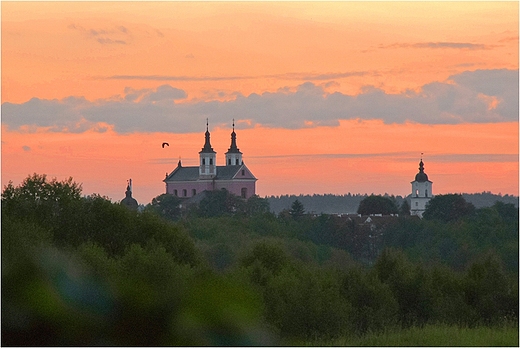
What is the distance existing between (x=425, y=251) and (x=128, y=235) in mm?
43735

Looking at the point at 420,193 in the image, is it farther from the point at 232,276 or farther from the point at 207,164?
the point at 232,276

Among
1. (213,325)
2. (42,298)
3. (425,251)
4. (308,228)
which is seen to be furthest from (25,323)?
(308,228)

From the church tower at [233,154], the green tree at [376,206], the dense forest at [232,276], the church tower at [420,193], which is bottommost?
the dense forest at [232,276]

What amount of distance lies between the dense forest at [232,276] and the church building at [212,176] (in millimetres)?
48310

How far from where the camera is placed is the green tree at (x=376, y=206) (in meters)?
110

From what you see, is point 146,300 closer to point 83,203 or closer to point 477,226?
point 83,203

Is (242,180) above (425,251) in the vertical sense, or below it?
above

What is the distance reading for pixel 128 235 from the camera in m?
32.8

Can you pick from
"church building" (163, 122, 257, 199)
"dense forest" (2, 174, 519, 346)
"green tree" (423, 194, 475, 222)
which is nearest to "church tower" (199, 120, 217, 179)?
"church building" (163, 122, 257, 199)

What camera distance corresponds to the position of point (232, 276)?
5.63ft

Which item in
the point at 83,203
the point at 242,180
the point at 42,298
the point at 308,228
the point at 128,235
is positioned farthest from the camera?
the point at 242,180

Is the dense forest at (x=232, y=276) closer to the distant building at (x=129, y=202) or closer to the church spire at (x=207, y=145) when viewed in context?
the distant building at (x=129, y=202)

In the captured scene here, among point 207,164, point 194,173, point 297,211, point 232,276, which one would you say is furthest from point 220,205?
point 232,276

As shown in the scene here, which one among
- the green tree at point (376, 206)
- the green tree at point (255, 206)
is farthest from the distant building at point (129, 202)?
the green tree at point (376, 206)
